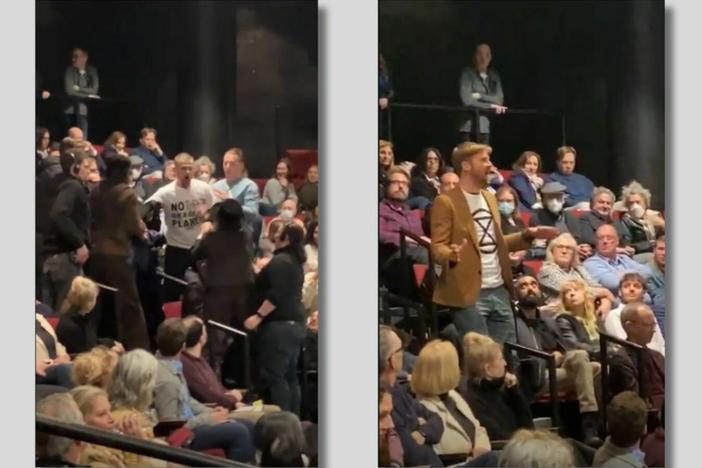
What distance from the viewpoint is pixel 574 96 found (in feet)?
29.9

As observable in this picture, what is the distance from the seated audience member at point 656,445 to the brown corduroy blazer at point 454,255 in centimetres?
110

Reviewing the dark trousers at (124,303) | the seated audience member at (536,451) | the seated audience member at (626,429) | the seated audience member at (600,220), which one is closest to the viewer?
the dark trousers at (124,303)

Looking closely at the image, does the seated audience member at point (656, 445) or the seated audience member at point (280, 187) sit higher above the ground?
the seated audience member at point (280, 187)

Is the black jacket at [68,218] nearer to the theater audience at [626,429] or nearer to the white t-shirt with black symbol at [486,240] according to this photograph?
the white t-shirt with black symbol at [486,240]

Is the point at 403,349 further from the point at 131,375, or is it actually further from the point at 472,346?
the point at 131,375

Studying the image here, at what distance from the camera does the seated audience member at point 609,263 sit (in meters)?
9.12

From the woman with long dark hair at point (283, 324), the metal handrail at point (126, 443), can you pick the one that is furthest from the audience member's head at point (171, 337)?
the metal handrail at point (126, 443)

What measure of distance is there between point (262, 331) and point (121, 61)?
5.28 ft

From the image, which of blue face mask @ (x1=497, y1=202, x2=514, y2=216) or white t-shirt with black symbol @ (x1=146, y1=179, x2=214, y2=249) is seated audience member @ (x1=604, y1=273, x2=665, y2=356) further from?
white t-shirt with black symbol @ (x1=146, y1=179, x2=214, y2=249)

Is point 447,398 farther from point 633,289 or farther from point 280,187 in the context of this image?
point 280,187

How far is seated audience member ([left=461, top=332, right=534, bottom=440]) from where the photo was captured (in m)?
8.88

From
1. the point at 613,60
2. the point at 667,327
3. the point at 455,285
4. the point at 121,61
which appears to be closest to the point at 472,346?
the point at 455,285

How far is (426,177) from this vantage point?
29.2ft

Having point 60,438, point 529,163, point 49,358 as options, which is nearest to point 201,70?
point 49,358
